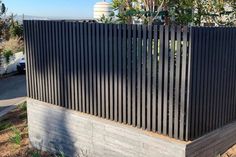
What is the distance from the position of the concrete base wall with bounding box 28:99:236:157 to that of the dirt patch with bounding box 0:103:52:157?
0.25 meters

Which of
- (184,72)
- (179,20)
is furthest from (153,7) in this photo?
(184,72)

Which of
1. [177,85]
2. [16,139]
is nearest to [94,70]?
[177,85]

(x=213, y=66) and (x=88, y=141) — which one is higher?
(x=213, y=66)

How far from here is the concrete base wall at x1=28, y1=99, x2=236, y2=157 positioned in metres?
5.63

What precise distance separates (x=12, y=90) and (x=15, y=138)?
29.4ft

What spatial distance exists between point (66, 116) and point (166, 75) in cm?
260

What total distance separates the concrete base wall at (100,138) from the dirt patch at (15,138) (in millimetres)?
250

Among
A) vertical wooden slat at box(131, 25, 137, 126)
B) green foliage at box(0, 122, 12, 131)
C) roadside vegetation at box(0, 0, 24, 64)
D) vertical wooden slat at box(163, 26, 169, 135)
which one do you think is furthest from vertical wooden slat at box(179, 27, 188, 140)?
roadside vegetation at box(0, 0, 24, 64)

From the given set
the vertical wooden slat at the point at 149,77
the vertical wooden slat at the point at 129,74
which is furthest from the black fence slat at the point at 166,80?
the vertical wooden slat at the point at 129,74

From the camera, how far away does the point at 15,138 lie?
8.05 m

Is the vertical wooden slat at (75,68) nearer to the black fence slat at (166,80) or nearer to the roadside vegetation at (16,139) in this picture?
the roadside vegetation at (16,139)

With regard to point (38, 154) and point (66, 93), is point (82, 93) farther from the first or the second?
point (38, 154)

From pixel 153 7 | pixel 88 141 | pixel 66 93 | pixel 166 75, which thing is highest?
pixel 153 7

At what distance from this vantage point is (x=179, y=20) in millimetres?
11844
